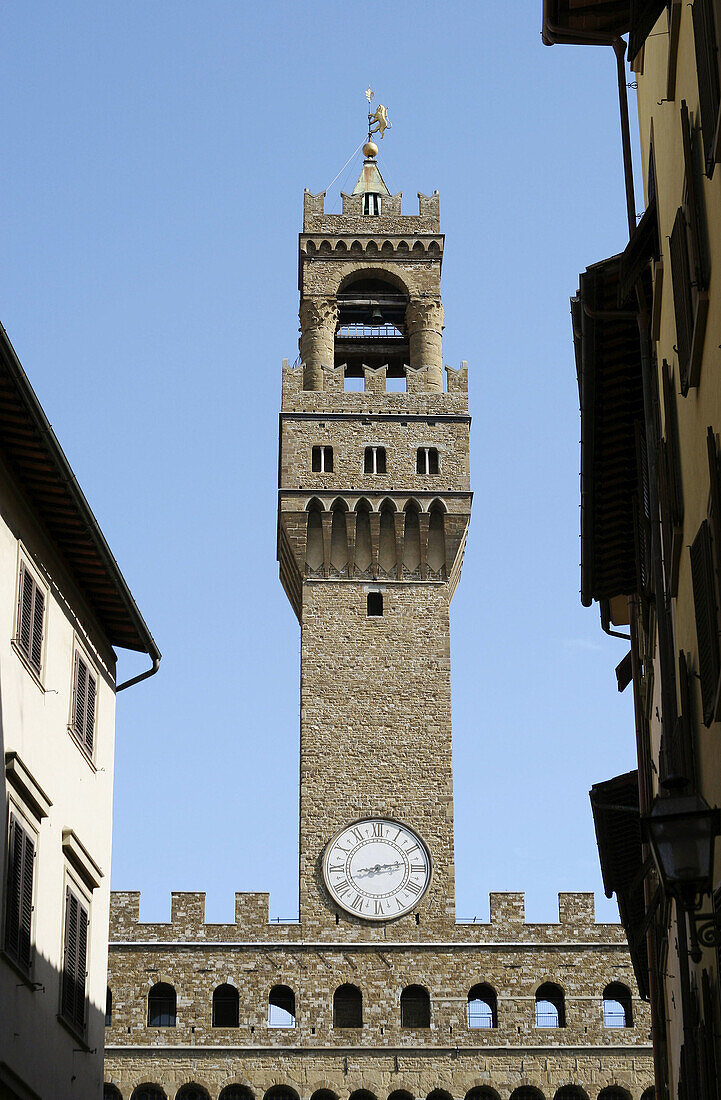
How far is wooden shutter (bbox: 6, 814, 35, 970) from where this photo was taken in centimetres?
1620

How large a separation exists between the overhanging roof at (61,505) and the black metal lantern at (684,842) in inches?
299

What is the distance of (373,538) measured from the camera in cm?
4428

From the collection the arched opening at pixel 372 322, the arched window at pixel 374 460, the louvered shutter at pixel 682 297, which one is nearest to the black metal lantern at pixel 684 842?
the louvered shutter at pixel 682 297

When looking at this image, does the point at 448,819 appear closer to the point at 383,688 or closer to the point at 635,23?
the point at 383,688

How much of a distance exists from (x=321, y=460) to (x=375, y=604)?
155 inches

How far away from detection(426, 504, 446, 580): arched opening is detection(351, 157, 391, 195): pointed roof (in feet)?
36.7

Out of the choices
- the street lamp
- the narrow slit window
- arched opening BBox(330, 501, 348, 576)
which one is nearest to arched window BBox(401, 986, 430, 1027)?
the narrow slit window

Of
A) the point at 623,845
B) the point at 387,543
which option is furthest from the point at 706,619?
the point at 387,543

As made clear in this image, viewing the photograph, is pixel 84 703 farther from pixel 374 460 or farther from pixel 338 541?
pixel 374 460

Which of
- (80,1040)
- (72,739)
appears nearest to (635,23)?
(72,739)

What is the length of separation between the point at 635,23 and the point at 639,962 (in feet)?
56.6

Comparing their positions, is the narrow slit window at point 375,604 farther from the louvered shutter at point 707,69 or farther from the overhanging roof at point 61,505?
the louvered shutter at point 707,69

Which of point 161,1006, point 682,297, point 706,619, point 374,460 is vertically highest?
→ point 374,460

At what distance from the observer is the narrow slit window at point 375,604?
43688 mm
